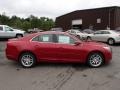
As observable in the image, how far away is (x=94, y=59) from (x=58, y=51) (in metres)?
1.50

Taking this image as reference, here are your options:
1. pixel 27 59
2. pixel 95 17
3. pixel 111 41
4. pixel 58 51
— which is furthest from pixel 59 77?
pixel 95 17

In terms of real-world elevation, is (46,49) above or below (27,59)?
above

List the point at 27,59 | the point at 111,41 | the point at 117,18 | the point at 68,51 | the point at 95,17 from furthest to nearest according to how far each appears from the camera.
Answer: the point at 95,17
the point at 117,18
the point at 111,41
the point at 27,59
the point at 68,51

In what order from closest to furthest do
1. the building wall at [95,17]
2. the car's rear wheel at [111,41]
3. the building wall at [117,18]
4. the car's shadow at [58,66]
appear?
1. the car's shadow at [58,66]
2. the car's rear wheel at [111,41]
3. the building wall at [117,18]
4. the building wall at [95,17]

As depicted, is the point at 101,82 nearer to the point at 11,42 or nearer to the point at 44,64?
the point at 44,64

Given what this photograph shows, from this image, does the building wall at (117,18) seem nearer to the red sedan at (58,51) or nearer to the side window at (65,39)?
the red sedan at (58,51)

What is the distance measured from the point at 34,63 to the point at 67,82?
269cm

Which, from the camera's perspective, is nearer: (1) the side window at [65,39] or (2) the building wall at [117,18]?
(1) the side window at [65,39]

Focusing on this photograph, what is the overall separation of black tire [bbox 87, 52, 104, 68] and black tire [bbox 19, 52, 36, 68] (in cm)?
228

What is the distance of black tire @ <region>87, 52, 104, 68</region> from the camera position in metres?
9.79

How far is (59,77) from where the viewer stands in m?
8.25

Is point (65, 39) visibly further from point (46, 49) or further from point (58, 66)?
point (58, 66)

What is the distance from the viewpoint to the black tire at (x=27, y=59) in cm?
984

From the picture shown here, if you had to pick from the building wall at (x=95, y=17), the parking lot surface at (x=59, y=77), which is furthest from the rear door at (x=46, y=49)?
the building wall at (x=95, y=17)
